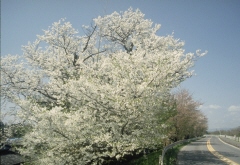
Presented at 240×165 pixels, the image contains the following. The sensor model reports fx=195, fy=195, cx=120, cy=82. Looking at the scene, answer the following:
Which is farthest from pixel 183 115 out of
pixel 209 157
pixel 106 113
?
pixel 106 113

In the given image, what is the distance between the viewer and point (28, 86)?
535 inches

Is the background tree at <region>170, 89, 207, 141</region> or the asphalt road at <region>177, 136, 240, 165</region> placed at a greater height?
the background tree at <region>170, 89, 207, 141</region>

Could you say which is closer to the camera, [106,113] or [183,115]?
[106,113]

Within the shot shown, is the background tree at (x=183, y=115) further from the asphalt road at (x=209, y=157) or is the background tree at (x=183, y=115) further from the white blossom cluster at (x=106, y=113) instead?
the white blossom cluster at (x=106, y=113)

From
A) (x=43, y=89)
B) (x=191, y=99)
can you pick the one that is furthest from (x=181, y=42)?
(x=191, y=99)

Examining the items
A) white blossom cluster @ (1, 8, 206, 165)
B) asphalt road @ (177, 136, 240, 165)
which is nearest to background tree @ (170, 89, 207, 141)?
asphalt road @ (177, 136, 240, 165)

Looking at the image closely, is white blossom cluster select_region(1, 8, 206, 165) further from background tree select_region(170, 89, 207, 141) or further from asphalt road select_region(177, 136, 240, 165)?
background tree select_region(170, 89, 207, 141)

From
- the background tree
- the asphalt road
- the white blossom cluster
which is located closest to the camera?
the white blossom cluster

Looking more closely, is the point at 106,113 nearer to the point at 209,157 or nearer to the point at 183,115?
the point at 209,157

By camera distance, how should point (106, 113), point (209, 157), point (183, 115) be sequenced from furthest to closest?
point (183, 115) → point (209, 157) → point (106, 113)

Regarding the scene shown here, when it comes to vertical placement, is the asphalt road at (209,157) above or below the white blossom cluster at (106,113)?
below

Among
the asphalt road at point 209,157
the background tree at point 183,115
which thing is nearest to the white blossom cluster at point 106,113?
the asphalt road at point 209,157

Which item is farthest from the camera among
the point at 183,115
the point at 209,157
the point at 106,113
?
the point at 183,115

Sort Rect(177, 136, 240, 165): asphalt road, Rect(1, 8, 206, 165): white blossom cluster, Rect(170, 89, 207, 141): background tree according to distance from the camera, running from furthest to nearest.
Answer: Rect(170, 89, 207, 141): background tree, Rect(177, 136, 240, 165): asphalt road, Rect(1, 8, 206, 165): white blossom cluster
